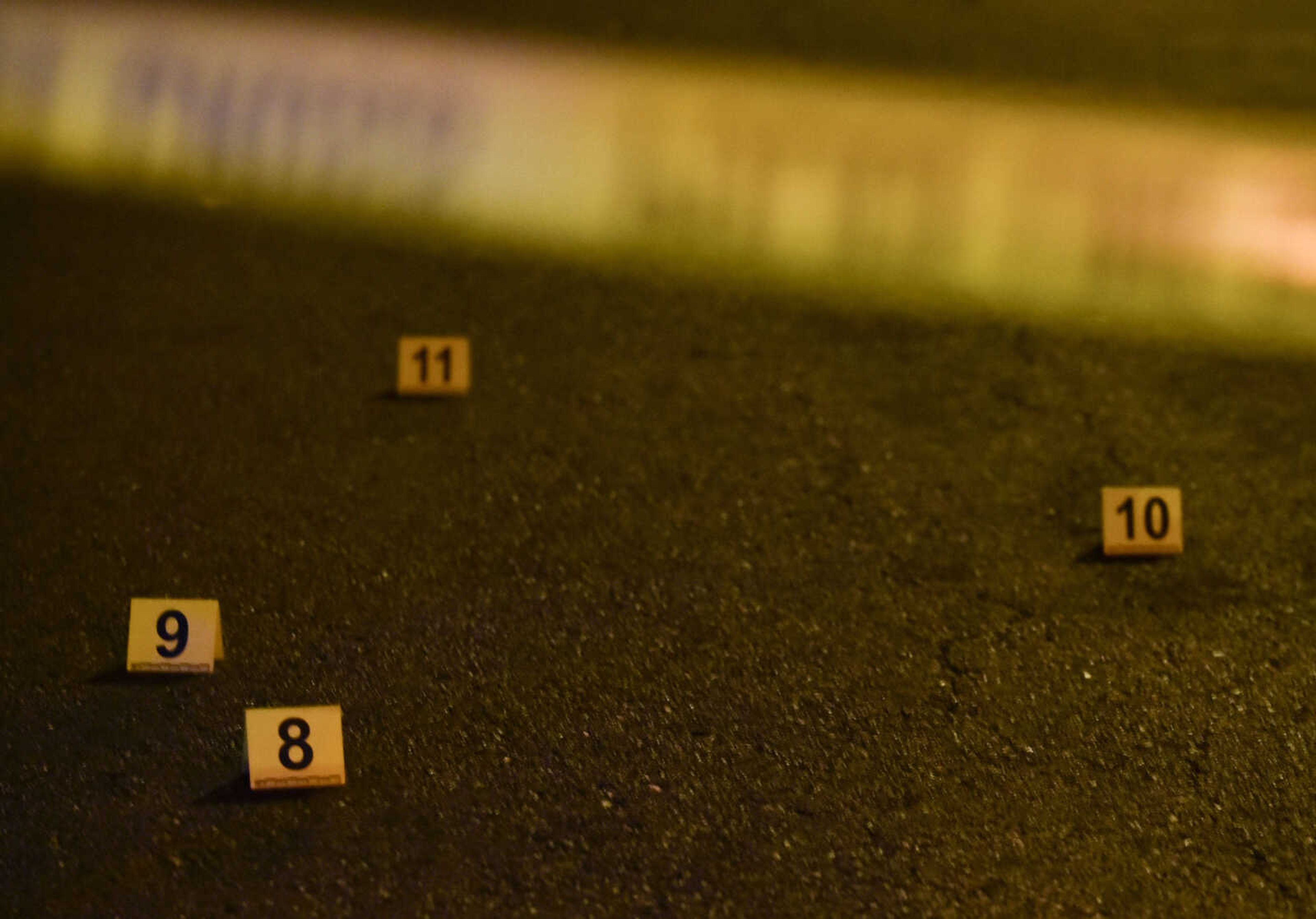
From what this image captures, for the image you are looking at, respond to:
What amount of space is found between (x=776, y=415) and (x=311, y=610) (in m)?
1.29

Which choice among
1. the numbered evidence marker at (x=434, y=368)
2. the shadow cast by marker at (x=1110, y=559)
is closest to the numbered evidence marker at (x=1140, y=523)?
the shadow cast by marker at (x=1110, y=559)

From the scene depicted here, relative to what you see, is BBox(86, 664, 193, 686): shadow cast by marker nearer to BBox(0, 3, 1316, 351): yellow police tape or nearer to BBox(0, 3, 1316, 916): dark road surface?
BBox(0, 3, 1316, 916): dark road surface

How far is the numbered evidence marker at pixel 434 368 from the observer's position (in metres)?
3.99

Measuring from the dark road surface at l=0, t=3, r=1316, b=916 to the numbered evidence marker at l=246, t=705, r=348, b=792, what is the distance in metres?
0.04

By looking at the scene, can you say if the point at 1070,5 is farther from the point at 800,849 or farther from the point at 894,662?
the point at 800,849

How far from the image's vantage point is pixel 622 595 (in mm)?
3566

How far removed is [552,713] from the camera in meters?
3.34

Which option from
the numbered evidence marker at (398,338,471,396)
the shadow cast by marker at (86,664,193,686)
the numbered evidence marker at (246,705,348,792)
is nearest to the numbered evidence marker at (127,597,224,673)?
the shadow cast by marker at (86,664,193,686)

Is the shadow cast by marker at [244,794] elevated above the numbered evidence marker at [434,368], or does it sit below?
below

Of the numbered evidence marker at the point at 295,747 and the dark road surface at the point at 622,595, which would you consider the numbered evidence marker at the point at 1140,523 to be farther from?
the numbered evidence marker at the point at 295,747

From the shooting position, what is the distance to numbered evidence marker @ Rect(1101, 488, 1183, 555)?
3.68m

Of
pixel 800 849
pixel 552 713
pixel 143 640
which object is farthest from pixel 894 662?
pixel 143 640

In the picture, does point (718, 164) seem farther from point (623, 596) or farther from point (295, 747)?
point (295, 747)

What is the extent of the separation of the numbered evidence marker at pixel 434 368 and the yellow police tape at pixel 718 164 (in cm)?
55
